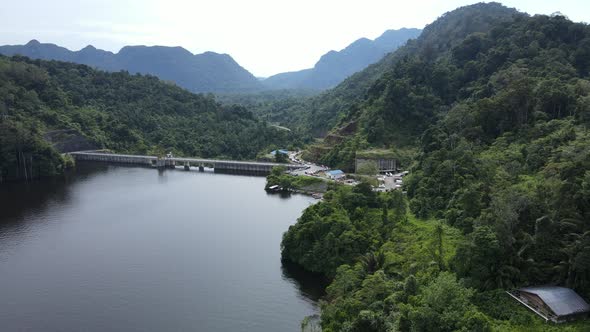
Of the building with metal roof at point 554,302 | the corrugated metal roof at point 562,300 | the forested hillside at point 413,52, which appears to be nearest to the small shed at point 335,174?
the forested hillside at point 413,52

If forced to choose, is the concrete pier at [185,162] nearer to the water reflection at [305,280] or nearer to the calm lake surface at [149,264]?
the calm lake surface at [149,264]

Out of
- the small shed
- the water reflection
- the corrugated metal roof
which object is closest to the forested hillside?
the small shed

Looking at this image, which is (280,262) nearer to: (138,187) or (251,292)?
(251,292)

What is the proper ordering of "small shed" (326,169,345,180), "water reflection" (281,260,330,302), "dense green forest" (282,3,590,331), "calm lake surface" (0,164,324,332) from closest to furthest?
"dense green forest" (282,3,590,331)
"calm lake surface" (0,164,324,332)
"water reflection" (281,260,330,302)
"small shed" (326,169,345,180)

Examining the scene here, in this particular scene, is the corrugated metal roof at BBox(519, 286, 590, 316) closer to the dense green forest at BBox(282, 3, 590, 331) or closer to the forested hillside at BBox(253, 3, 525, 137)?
the dense green forest at BBox(282, 3, 590, 331)

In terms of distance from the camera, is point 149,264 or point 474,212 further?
point 149,264

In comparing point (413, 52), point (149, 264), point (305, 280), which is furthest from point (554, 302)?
point (413, 52)

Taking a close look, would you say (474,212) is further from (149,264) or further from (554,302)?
(149,264)
